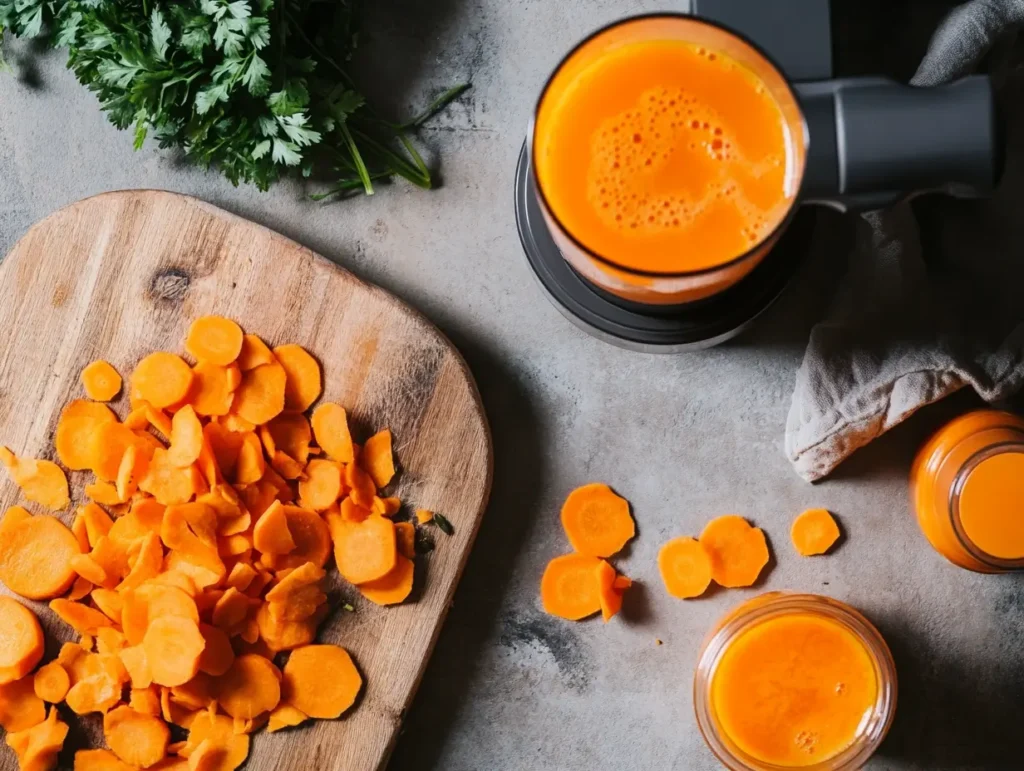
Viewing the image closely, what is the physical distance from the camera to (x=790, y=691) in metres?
1.76

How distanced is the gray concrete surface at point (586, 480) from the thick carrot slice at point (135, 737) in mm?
463

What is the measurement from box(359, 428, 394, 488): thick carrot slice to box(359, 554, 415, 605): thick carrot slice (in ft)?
0.52

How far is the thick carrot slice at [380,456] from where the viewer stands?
183 cm

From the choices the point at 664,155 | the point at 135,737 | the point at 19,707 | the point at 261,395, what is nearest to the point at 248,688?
the point at 135,737

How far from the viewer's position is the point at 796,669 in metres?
1.75

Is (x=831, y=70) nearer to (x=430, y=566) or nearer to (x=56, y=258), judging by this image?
(x=430, y=566)

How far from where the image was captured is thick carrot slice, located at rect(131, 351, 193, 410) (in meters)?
1.80

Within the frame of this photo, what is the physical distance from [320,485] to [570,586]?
1.72 feet

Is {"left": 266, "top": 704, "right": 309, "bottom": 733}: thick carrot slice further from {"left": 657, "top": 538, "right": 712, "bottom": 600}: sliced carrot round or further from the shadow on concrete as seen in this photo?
{"left": 657, "top": 538, "right": 712, "bottom": 600}: sliced carrot round

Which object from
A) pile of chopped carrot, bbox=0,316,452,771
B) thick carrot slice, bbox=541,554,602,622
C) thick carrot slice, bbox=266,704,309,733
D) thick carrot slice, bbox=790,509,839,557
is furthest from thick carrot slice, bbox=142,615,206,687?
thick carrot slice, bbox=790,509,839,557

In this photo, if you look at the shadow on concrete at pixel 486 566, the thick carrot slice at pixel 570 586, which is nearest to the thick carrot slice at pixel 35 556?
the shadow on concrete at pixel 486 566

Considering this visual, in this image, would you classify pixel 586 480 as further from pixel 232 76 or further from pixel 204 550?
pixel 232 76

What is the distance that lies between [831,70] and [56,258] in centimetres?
146

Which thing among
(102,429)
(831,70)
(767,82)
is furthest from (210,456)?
(831,70)
